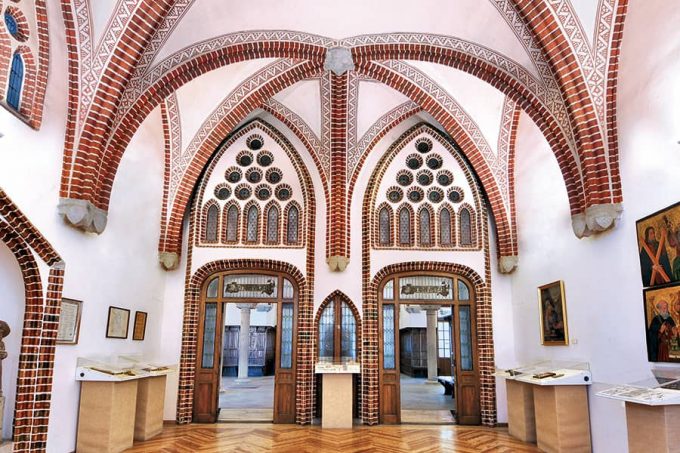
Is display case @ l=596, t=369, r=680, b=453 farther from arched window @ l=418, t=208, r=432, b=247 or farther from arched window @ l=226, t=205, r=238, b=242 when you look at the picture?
arched window @ l=226, t=205, r=238, b=242

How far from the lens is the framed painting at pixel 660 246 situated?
5309 mm

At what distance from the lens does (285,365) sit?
1053 centimetres

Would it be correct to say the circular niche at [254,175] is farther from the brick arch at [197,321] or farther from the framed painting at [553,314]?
the framed painting at [553,314]

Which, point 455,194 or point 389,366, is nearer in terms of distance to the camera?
point 389,366

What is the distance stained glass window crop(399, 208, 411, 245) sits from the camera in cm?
1101

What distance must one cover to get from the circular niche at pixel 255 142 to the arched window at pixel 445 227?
412 centimetres

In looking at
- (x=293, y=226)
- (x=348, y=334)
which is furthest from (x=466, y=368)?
(x=293, y=226)

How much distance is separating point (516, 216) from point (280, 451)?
6.10 meters

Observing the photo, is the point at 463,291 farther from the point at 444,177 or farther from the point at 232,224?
the point at 232,224

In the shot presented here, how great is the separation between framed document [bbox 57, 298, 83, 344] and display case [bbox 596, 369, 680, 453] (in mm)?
6378

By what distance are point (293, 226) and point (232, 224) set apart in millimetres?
1272

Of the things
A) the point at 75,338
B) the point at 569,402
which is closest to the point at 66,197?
the point at 75,338

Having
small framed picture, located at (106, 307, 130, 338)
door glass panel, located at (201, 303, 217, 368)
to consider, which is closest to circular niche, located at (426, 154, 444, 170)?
door glass panel, located at (201, 303, 217, 368)

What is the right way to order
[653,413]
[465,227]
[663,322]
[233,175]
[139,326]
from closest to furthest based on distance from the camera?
[653,413] → [663,322] → [139,326] → [465,227] → [233,175]
